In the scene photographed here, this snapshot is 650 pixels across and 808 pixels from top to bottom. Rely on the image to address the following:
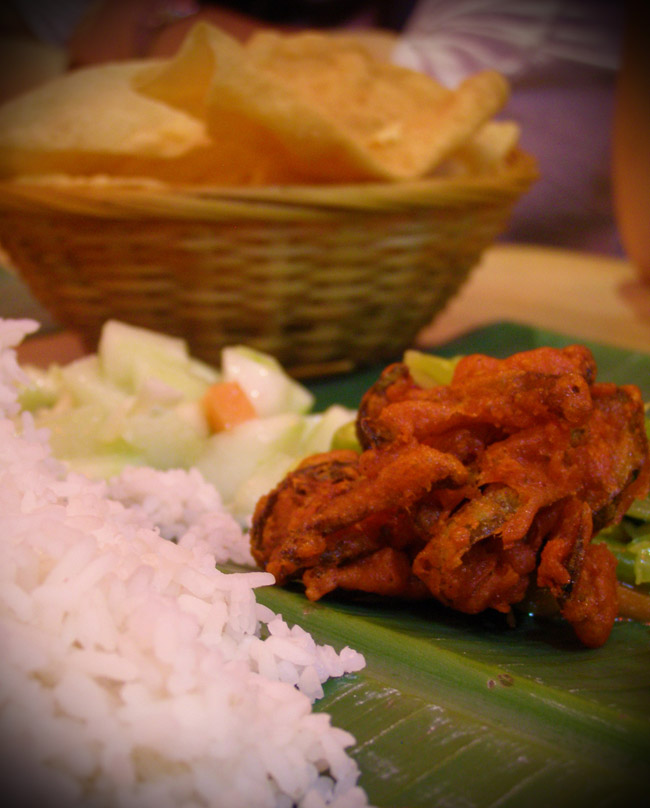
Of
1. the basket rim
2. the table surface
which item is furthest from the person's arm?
the basket rim

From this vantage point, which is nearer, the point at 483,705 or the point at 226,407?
the point at 483,705

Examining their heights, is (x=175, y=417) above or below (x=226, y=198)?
below

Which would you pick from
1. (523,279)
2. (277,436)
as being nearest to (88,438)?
(277,436)

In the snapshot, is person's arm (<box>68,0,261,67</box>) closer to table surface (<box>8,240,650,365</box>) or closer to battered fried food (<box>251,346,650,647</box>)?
table surface (<box>8,240,650,365</box>)

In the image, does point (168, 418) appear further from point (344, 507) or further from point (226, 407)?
point (344, 507)

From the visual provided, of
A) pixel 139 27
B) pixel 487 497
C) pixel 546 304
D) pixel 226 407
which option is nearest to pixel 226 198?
pixel 226 407
